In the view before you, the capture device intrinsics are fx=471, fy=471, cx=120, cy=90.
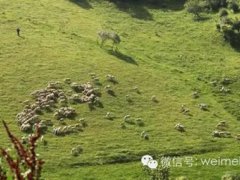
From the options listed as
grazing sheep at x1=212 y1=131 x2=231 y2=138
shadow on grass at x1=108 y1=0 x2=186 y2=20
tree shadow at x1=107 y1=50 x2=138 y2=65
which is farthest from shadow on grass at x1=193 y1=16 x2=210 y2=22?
grazing sheep at x1=212 y1=131 x2=231 y2=138

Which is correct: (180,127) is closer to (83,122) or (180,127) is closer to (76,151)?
(83,122)

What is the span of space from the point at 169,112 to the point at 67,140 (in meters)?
15.9

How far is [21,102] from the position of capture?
62250 mm

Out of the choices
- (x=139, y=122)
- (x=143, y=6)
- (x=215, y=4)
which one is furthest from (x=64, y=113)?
(x=215, y=4)

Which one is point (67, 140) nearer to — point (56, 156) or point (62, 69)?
point (56, 156)

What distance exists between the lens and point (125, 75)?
72.2 m

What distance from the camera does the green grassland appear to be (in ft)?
175

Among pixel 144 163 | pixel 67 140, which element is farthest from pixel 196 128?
pixel 67 140

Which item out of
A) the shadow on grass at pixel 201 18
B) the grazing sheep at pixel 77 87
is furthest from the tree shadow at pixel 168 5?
the grazing sheep at pixel 77 87

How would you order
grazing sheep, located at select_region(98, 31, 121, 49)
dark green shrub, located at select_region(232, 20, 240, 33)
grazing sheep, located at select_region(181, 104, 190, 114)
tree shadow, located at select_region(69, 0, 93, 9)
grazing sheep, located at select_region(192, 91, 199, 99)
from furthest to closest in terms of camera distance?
1. tree shadow, located at select_region(69, 0, 93, 9)
2. dark green shrub, located at select_region(232, 20, 240, 33)
3. grazing sheep, located at select_region(98, 31, 121, 49)
4. grazing sheep, located at select_region(192, 91, 199, 99)
5. grazing sheep, located at select_region(181, 104, 190, 114)

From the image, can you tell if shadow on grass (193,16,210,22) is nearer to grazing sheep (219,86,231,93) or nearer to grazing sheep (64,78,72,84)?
grazing sheep (219,86,231,93)

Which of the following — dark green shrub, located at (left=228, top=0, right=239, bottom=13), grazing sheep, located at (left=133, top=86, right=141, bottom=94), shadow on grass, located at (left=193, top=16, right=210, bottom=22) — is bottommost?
grazing sheep, located at (left=133, top=86, right=141, bottom=94)

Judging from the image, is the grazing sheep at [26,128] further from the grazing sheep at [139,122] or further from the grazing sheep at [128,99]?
the grazing sheep at [128,99]

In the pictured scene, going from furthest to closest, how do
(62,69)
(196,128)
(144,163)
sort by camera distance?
(62,69) → (196,128) → (144,163)
